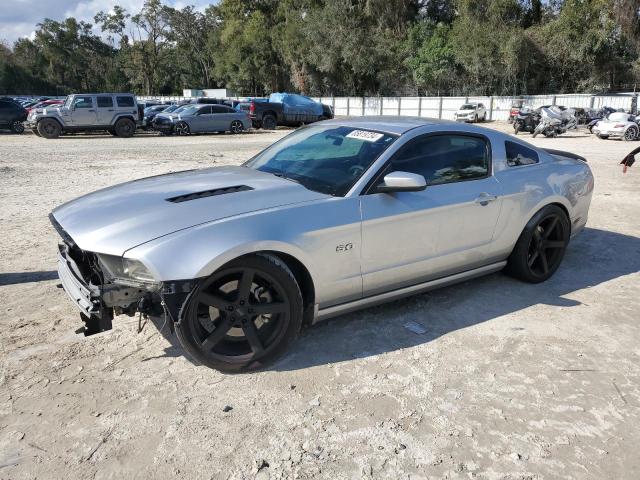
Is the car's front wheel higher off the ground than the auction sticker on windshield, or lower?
lower

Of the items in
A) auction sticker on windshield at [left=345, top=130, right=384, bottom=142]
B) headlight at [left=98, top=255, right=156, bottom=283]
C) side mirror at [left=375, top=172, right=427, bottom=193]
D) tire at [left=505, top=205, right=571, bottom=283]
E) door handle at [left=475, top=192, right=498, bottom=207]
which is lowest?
tire at [left=505, top=205, right=571, bottom=283]

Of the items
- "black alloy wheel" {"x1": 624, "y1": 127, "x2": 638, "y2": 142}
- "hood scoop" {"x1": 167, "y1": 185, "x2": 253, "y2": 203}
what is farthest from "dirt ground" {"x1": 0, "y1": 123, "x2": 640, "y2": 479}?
"black alloy wheel" {"x1": 624, "y1": 127, "x2": 638, "y2": 142}

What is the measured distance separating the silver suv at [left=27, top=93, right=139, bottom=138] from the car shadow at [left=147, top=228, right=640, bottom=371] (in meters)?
21.3

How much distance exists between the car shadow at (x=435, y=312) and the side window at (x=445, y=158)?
3.43 feet

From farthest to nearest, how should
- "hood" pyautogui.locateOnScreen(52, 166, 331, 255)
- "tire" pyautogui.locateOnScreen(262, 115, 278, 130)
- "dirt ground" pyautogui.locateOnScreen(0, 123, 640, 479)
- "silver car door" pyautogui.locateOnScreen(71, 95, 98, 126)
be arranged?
1. "tire" pyautogui.locateOnScreen(262, 115, 278, 130)
2. "silver car door" pyautogui.locateOnScreen(71, 95, 98, 126)
3. "hood" pyautogui.locateOnScreen(52, 166, 331, 255)
4. "dirt ground" pyautogui.locateOnScreen(0, 123, 640, 479)

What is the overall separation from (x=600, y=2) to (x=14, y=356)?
42.1 m

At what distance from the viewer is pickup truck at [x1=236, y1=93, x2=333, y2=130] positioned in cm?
2789

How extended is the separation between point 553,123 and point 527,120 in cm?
175

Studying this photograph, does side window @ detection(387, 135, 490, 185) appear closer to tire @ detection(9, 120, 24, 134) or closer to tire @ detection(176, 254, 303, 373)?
tire @ detection(176, 254, 303, 373)

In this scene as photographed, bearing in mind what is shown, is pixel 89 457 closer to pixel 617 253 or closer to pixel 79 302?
pixel 79 302

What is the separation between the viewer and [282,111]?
28.5 metres

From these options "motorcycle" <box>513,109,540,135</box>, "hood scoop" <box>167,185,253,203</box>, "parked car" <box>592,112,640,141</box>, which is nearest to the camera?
"hood scoop" <box>167,185,253,203</box>

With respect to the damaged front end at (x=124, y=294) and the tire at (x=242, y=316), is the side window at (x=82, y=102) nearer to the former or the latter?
the damaged front end at (x=124, y=294)

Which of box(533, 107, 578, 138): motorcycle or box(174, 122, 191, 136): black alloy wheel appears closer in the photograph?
box(533, 107, 578, 138): motorcycle
